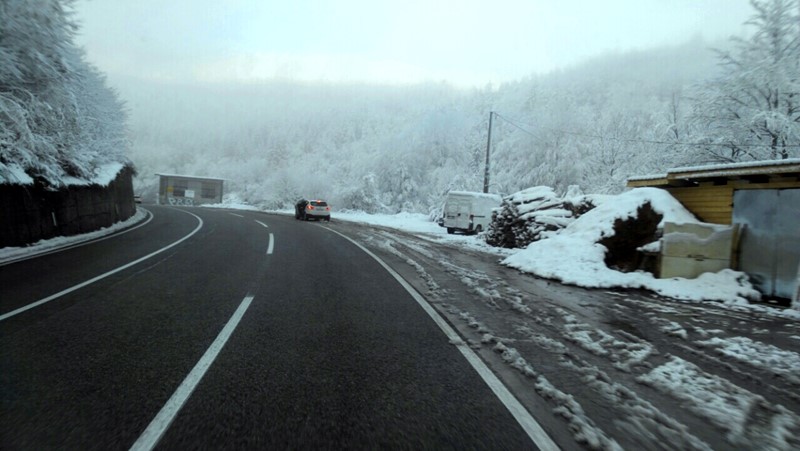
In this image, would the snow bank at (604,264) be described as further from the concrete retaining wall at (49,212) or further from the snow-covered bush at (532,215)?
the concrete retaining wall at (49,212)

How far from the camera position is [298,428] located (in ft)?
9.29

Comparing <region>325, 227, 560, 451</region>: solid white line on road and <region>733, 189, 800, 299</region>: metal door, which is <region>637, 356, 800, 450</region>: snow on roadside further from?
<region>733, 189, 800, 299</region>: metal door

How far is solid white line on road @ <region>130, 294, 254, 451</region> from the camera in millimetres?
2639

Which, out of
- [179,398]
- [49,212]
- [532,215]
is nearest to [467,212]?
[532,215]

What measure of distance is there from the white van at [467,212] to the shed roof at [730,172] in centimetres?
1313

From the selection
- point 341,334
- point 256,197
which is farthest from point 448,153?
point 341,334

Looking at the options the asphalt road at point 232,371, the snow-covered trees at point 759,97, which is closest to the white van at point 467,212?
the snow-covered trees at point 759,97

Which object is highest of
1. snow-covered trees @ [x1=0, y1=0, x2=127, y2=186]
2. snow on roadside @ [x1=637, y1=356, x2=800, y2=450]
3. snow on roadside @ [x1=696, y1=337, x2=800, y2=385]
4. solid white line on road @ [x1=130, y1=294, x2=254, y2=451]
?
snow-covered trees @ [x1=0, y1=0, x2=127, y2=186]

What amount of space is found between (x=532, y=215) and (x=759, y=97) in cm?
1320

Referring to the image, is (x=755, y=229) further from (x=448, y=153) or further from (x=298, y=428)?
(x=448, y=153)

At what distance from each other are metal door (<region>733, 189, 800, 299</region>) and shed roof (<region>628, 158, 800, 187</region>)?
414mm

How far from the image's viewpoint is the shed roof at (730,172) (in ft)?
24.8

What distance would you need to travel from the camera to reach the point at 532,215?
47.7ft

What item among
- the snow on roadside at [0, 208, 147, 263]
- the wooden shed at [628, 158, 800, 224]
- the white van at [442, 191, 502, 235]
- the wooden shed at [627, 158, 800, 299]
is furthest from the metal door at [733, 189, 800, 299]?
the snow on roadside at [0, 208, 147, 263]
